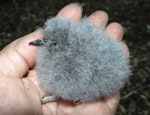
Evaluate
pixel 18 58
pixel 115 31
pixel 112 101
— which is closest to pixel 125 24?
pixel 115 31

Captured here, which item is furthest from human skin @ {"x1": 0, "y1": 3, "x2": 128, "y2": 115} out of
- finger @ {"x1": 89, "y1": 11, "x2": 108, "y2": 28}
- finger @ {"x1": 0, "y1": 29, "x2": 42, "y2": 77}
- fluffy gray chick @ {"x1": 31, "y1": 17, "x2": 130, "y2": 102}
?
finger @ {"x1": 89, "y1": 11, "x2": 108, "y2": 28}

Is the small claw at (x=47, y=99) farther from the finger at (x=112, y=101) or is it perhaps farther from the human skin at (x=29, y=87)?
the finger at (x=112, y=101)

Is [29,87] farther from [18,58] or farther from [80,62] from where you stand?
[80,62]

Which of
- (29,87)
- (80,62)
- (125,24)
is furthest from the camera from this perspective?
(125,24)

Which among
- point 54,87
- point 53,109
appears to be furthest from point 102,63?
point 53,109

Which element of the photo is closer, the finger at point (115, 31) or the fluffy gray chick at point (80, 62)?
the fluffy gray chick at point (80, 62)

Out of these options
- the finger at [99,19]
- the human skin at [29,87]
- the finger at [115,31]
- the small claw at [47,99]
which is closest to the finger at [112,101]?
the human skin at [29,87]
